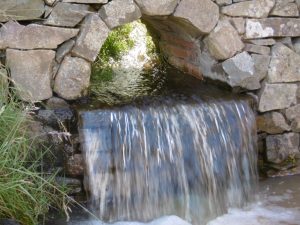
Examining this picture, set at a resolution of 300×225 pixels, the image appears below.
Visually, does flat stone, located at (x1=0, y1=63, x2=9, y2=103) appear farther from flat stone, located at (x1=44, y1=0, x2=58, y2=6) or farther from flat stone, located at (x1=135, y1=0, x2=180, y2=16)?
flat stone, located at (x1=135, y1=0, x2=180, y2=16)

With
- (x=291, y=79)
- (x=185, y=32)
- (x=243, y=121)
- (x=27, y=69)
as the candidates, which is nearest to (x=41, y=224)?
(x=27, y=69)

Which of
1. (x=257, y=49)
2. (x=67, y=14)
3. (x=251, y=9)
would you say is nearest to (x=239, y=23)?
(x=251, y=9)

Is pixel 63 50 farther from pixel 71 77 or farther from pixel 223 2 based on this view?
pixel 223 2

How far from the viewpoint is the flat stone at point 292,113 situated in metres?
4.31

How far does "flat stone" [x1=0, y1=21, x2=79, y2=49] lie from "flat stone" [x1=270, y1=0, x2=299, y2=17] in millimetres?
1699

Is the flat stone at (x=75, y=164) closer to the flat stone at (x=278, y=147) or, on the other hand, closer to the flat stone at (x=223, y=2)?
the flat stone at (x=223, y=2)

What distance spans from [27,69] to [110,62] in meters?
2.06

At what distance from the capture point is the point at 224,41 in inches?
158

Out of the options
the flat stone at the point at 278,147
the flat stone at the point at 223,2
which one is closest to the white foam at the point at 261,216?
the flat stone at the point at 278,147

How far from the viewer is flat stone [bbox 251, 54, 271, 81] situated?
412 centimetres

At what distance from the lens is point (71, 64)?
351cm

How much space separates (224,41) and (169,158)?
1.10 m

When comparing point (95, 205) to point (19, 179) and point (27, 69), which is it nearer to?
point (19, 179)

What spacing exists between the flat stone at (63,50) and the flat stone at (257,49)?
4.84 ft
